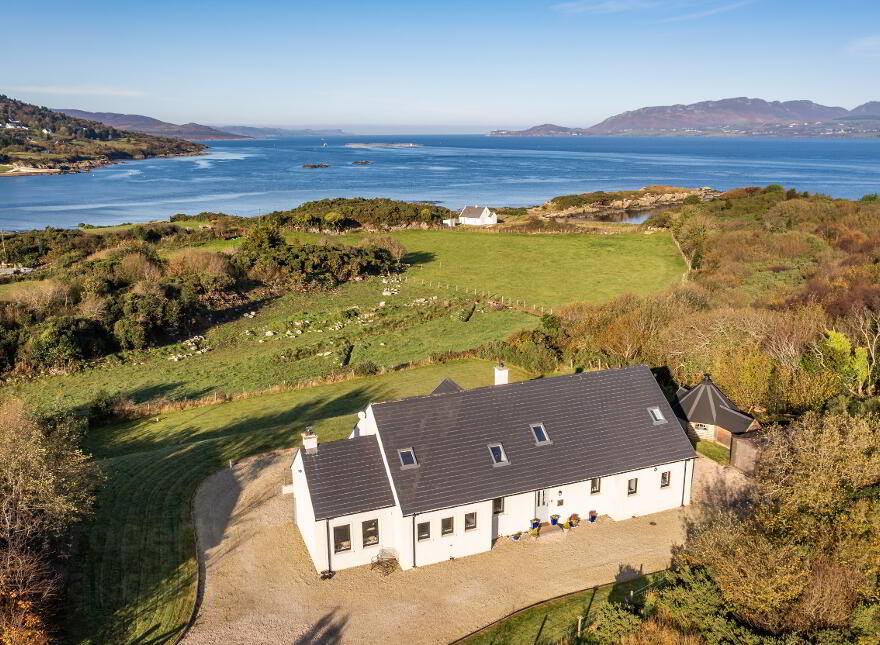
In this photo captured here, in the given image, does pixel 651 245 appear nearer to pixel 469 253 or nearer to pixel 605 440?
pixel 469 253

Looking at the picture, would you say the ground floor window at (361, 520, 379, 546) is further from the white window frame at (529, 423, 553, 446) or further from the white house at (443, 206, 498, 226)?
the white house at (443, 206, 498, 226)

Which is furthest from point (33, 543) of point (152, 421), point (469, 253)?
point (469, 253)

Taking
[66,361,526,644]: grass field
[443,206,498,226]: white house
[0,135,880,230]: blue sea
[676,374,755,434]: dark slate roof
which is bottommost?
[66,361,526,644]: grass field

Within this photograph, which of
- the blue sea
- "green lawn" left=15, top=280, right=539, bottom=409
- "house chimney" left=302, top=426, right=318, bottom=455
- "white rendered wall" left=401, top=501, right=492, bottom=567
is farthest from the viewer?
the blue sea

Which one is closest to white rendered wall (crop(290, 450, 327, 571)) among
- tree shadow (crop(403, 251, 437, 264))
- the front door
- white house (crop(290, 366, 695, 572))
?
white house (crop(290, 366, 695, 572))

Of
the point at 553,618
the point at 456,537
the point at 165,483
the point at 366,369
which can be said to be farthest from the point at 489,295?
the point at 553,618

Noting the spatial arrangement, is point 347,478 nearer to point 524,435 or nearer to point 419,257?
point 524,435
